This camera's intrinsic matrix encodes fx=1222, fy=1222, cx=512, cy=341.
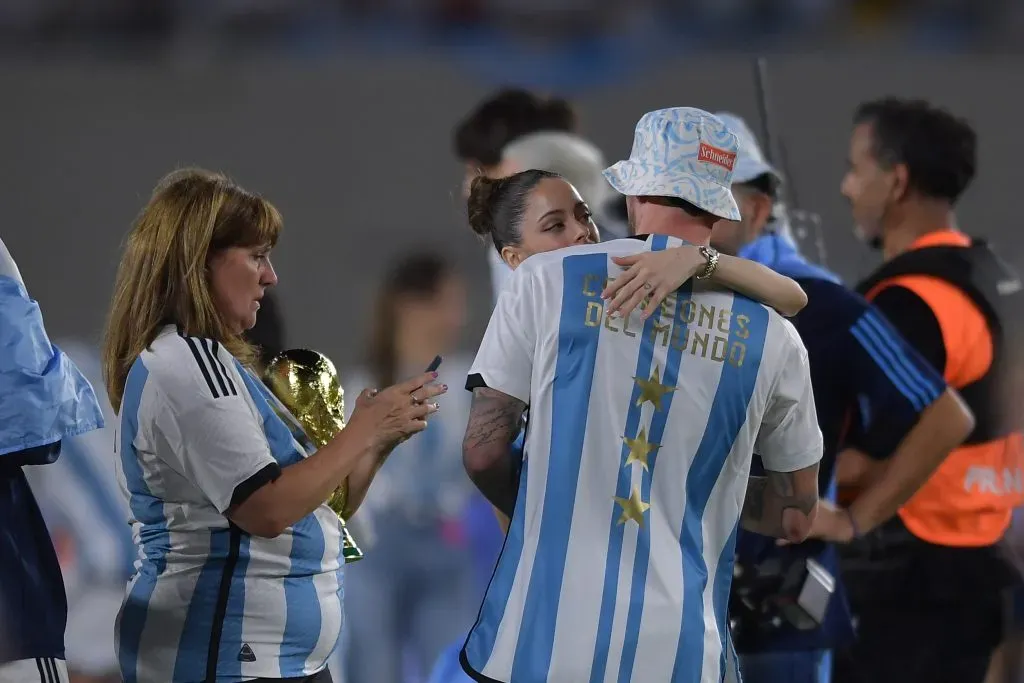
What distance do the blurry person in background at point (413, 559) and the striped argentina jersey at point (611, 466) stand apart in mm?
2432

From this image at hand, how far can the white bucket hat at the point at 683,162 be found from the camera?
5.49ft

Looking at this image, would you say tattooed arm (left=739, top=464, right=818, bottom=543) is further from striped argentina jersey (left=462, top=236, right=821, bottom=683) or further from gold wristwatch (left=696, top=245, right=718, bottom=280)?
gold wristwatch (left=696, top=245, right=718, bottom=280)

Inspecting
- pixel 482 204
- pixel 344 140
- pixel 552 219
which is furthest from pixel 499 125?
pixel 344 140

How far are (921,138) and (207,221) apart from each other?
5.78 feet

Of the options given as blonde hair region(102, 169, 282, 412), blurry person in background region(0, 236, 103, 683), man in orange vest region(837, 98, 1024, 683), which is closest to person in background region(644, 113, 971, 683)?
man in orange vest region(837, 98, 1024, 683)

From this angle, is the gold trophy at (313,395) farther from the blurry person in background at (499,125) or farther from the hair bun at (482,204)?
the blurry person in background at (499,125)

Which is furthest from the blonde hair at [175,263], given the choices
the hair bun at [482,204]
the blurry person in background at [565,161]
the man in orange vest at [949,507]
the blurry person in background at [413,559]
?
the blurry person in background at [413,559]

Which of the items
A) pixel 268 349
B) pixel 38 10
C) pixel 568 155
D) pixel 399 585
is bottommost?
pixel 399 585

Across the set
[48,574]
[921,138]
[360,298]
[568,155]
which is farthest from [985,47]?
[48,574]

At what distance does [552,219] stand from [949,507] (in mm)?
1295

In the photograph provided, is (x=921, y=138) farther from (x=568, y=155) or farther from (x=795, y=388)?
(x=795, y=388)

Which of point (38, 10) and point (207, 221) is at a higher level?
point (38, 10)

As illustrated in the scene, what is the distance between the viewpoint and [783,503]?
180cm

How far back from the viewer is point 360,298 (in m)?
5.32
